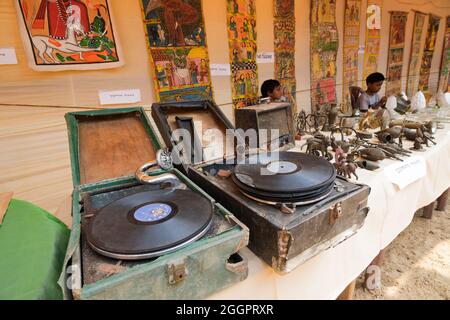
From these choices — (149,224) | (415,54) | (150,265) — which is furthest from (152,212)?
(415,54)

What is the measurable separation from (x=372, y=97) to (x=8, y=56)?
12.6 ft

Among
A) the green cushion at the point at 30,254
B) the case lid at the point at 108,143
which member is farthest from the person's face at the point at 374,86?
the green cushion at the point at 30,254

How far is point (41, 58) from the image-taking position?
5.41 ft

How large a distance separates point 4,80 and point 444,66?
30.9 feet

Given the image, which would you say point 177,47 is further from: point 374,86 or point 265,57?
point 374,86

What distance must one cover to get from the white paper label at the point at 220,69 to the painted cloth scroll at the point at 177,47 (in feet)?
0.26

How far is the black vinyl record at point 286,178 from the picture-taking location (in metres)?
0.90

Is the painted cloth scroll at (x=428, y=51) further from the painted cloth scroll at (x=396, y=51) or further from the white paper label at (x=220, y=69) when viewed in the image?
the white paper label at (x=220, y=69)

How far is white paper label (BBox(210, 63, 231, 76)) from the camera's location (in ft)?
8.09

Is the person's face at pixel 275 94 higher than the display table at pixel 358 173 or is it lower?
higher

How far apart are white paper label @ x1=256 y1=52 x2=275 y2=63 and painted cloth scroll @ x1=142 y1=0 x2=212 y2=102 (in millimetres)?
724

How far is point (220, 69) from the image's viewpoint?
252cm
